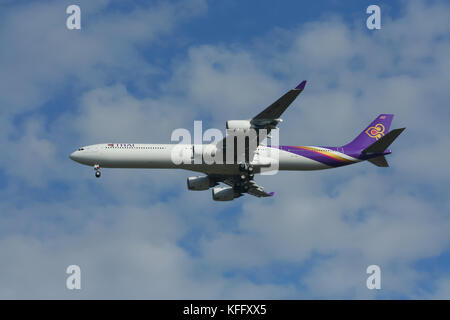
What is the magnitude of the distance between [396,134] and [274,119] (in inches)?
550

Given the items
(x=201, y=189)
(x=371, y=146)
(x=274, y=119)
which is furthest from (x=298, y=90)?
(x=201, y=189)

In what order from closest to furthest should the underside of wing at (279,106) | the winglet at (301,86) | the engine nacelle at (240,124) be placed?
the winglet at (301,86)
the underside of wing at (279,106)
the engine nacelle at (240,124)

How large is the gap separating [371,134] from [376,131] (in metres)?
0.93

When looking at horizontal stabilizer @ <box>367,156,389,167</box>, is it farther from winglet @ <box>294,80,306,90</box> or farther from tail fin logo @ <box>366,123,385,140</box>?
winglet @ <box>294,80,306,90</box>

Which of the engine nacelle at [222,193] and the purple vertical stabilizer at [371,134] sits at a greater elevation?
the purple vertical stabilizer at [371,134]

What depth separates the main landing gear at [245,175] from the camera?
70125 millimetres

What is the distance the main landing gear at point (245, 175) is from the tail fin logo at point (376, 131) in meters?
14.2

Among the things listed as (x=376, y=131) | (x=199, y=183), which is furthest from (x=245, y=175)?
(x=376, y=131)

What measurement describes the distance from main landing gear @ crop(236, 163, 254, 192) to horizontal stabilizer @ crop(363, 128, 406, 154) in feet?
39.6

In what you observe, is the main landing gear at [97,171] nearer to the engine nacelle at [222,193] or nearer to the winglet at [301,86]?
the engine nacelle at [222,193]

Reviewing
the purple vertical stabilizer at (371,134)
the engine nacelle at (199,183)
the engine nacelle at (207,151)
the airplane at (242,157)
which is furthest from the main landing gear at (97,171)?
the purple vertical stabilizer at (371,134)

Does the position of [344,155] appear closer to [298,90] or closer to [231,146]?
[231,146]

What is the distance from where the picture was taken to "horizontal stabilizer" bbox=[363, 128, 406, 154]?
226ft

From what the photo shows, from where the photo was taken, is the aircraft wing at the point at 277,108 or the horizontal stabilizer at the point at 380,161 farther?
the horizontal stabilizer at the point at 380,161
